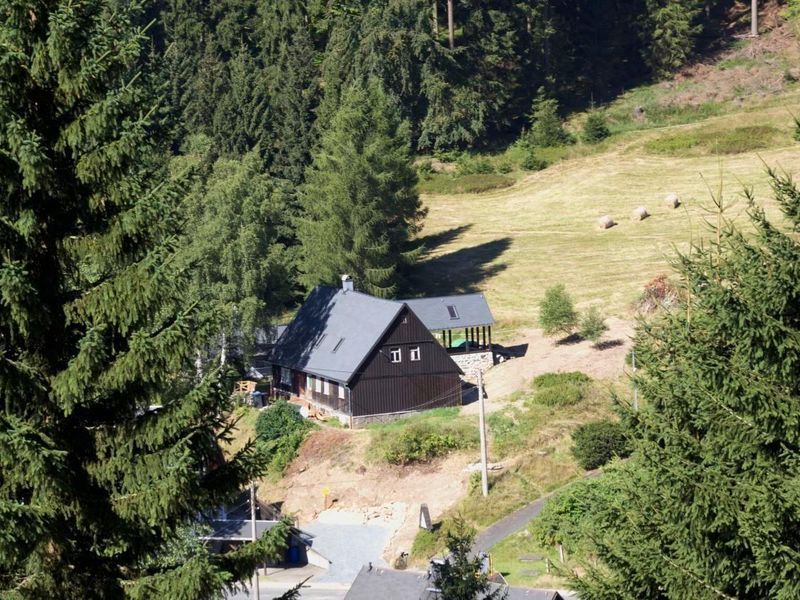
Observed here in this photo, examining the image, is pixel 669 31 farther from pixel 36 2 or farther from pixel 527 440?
pixel 36 2

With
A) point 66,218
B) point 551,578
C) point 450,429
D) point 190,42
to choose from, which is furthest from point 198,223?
point 66,218

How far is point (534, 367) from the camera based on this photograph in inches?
2042

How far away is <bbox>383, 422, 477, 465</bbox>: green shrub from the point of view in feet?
147

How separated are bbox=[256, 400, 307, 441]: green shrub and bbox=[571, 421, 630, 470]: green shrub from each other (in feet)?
44.0

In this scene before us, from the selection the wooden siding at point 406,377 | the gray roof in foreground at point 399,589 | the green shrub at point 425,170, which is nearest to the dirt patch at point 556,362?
the wooden siding at point 406,377

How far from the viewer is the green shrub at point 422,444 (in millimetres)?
44812

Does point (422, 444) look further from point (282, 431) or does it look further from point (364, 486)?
point (282, 431)

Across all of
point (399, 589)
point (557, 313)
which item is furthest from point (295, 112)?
point (399, 589)

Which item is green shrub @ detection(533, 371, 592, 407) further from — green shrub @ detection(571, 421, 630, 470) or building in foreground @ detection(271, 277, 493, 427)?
building in foreground @ detection(271, 277, 493, 427)

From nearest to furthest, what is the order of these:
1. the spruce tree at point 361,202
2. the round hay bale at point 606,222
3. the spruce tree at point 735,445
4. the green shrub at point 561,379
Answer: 1. the spruce tree at point 735,445
2. the green shrub at point 561,379
3. the spruce tree at point 361,202
4. the round hay bale at point 606,222

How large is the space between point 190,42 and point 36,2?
269 ft

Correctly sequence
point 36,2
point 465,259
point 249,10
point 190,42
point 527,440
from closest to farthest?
point 36,2 < point 527,440 < point 465,259 < point 190,42 < point 249,10

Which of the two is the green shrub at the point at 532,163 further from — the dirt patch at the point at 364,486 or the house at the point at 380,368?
the dirt patch at the point at 364,486

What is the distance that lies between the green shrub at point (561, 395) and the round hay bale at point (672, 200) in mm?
29261
